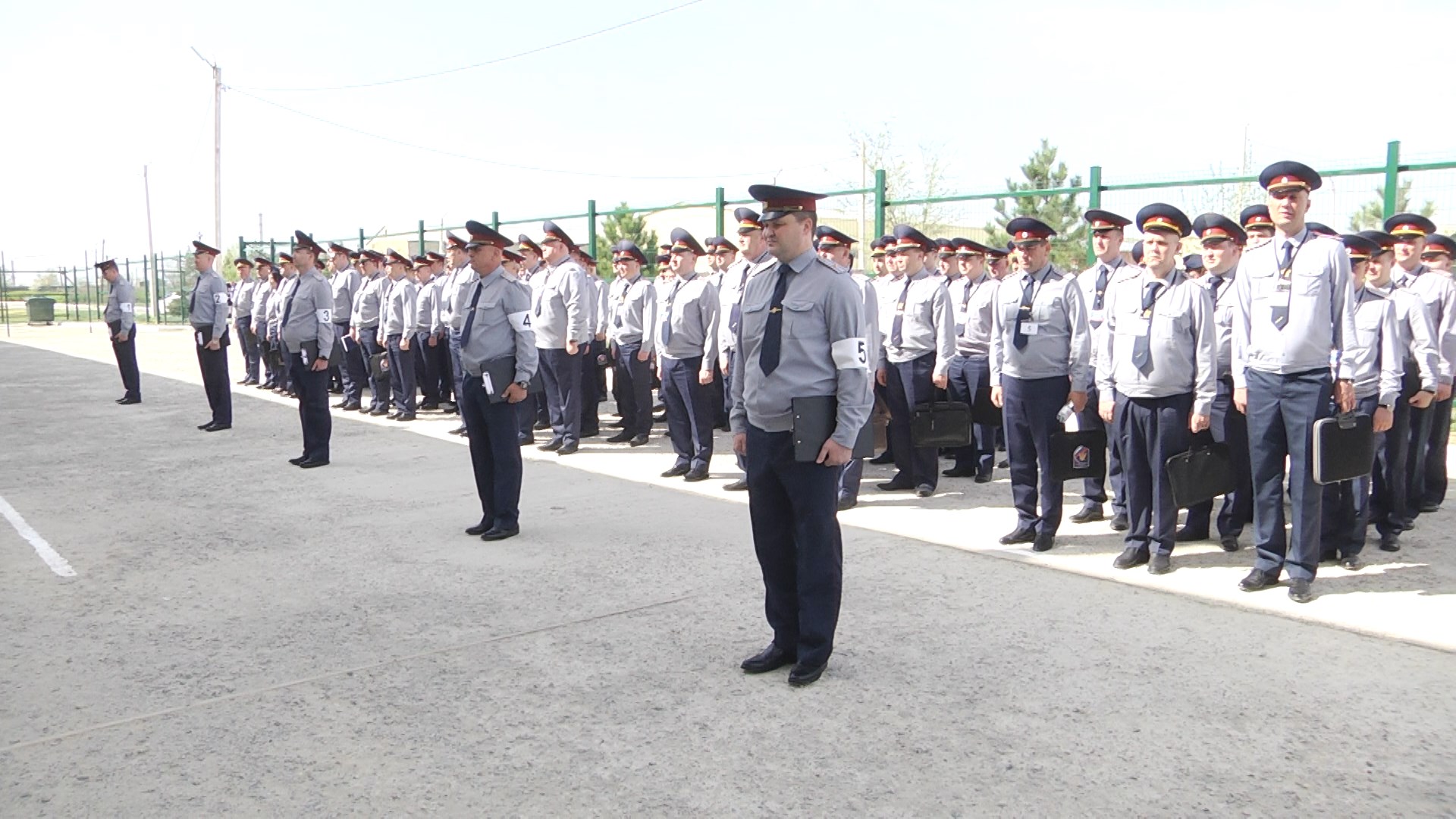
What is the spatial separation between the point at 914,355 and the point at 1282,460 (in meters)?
3.48

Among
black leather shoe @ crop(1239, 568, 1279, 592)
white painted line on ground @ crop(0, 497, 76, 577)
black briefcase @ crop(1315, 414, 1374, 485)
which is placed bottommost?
white painted line on ground @ crop(0, 497, 76, 577)

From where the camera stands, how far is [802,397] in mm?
4465

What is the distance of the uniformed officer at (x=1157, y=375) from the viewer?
20.0 ft

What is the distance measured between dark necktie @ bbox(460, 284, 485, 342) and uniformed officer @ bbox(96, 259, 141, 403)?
9336 millimetres

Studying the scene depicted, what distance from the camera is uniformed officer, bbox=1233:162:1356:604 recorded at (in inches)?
220

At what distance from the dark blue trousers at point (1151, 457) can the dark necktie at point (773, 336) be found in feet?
9.06

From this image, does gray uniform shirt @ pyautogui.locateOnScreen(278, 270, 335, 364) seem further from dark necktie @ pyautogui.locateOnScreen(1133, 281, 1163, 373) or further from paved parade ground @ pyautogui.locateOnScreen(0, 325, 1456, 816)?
dark necktie @ pyautogui.locateOnScreen(1133, 281, 1163, 373)

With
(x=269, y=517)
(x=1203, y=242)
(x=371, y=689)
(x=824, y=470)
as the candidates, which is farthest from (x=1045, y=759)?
(x=269, y=517)

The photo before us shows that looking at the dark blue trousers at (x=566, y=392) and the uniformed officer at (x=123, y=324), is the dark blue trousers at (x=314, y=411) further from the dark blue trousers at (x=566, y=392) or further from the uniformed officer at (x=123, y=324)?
the uniformed officer at (x=123, y=324)

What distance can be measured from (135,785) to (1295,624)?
15.7ft

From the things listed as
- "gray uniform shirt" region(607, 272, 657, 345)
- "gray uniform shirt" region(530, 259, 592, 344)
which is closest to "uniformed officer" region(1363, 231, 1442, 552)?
"gray uniform shirt" region(607, 272, 657, 345)

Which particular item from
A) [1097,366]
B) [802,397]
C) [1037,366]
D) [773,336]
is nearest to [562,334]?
[1037,366]

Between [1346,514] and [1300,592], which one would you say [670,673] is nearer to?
[1300,592]

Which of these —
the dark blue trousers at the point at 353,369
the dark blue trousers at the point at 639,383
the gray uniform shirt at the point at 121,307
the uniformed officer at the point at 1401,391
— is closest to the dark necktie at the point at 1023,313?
the uniformed officer at the point at 1401,391
